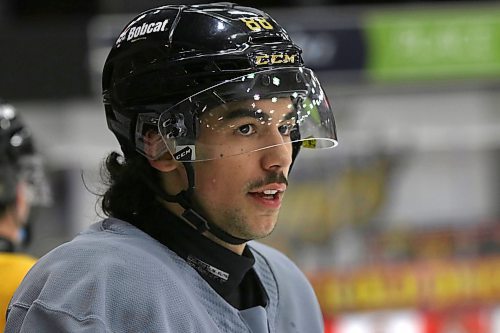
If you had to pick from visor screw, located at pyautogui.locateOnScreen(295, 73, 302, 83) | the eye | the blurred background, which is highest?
visor screw, located at pyautogui.locateOnScreen(295, 73, 302, 83)

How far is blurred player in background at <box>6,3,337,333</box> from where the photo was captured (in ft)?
4.61

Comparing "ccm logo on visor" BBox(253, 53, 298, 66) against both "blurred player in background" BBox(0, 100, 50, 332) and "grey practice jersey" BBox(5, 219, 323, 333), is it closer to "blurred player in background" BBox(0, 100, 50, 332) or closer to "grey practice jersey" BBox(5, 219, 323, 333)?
"grey practice jersey" BBox(5, 219, 323, 333)

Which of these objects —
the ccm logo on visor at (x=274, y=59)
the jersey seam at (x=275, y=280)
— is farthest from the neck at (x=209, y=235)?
the ccm logo on visor at (x=274, y=59)

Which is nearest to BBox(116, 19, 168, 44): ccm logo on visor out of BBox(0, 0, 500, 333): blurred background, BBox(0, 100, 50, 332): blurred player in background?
BBox(0, 100, 50, 332): blurred player in background

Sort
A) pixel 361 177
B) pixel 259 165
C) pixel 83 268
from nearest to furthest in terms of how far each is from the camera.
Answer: pixel 83 268, pixel 259 165, pixel 361 177

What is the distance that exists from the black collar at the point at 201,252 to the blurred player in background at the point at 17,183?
0.80 metres

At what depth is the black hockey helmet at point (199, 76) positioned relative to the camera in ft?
4.82

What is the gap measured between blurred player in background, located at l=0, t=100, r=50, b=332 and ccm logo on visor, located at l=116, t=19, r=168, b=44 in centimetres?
82

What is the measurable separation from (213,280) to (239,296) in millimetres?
75

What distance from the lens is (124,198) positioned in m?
1.56

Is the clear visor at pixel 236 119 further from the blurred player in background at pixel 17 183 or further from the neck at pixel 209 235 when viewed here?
the blurred player in background at pixel 17 183

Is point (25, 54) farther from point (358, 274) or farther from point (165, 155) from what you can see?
point (165, 155)

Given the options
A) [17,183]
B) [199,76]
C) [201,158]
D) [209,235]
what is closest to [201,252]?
[209,235]

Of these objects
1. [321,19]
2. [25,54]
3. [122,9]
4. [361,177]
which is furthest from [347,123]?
[25,54]
